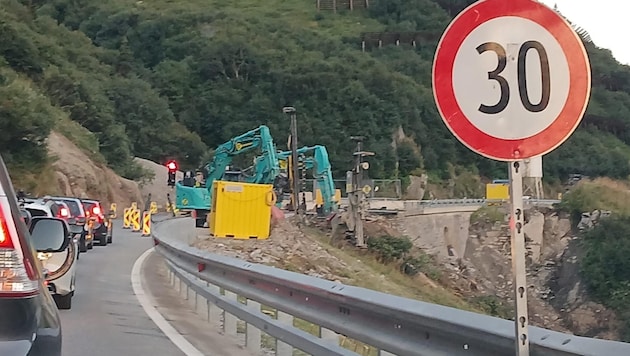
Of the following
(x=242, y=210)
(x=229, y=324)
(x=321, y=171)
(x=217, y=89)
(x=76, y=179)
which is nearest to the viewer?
(x=229, y=324)

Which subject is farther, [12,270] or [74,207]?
[74,207]

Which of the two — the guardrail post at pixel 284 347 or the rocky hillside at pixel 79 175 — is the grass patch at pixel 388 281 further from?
the guardrail post at pixel 284 347

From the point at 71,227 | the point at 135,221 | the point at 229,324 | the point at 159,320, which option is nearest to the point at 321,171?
the point at 135,221

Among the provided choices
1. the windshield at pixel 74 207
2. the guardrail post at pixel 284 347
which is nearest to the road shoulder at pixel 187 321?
the guardrail post at pixel 284 347

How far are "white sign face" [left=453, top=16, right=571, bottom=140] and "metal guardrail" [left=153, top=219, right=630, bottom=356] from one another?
39.7 inches

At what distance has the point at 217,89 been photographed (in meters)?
121

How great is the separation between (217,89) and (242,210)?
294 ft

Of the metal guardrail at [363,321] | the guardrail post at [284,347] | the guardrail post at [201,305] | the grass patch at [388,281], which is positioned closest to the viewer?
the metal guardrail at [363,321]

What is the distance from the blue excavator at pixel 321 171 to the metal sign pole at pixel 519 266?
5069 centimetres

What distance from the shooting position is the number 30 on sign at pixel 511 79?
454 centimetres

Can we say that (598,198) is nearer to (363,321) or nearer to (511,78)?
(363,321)

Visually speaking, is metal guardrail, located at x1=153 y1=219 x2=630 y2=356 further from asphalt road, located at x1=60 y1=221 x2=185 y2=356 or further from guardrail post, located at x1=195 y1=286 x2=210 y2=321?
asphalt road, located at x1=60 y1=221 x2=185 y2=356

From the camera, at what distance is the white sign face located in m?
4.55

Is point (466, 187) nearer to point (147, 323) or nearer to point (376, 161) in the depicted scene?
point (376, 161)
